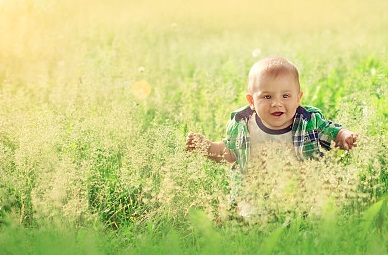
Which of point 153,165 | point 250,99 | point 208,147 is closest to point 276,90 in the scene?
point 250,99

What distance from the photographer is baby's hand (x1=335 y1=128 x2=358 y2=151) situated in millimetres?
3371

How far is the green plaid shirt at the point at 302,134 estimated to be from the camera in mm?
3521

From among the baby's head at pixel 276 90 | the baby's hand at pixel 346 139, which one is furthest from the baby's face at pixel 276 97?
the baby's hand at pixel 346 139

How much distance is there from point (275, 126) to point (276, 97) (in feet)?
0.64

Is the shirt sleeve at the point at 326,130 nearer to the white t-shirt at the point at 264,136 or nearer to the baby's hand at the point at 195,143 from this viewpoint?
the white t-shirt at the point at 264,136

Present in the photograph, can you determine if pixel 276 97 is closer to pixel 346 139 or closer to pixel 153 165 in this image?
pixel 346 139

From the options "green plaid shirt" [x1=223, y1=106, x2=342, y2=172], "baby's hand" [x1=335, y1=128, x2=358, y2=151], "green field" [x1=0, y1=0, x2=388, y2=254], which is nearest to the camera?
"green field" [x1=0, y1=0, x2=388, y2=254]

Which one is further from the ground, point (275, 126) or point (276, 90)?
point (276, 90)

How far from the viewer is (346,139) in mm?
3395

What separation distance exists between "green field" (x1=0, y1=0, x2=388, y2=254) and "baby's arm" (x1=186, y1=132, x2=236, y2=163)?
67mm

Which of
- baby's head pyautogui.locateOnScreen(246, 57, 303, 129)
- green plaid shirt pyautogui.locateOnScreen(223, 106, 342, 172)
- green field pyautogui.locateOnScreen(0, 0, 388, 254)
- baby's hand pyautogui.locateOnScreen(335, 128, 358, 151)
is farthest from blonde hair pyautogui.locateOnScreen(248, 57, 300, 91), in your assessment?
green field pyautogui.locateOnScreen(0, 0, 388, 254)

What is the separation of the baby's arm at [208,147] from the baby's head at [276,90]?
0.29 meters

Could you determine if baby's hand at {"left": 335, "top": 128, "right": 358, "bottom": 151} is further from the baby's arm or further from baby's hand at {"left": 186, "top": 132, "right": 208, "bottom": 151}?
baby's hand at {"left": 186, "top": 132, "right": 208, "bottom": 151}

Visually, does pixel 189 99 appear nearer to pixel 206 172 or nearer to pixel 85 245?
pixel 206 172
